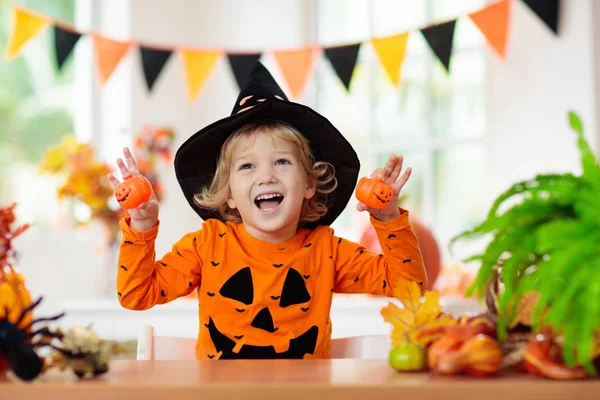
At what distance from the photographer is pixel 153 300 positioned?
1.50 meters

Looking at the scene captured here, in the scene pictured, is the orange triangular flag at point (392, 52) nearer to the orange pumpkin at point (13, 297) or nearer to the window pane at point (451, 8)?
the window pane at point (451, 8)

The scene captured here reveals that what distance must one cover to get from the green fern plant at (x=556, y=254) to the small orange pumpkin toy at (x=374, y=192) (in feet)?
1.30

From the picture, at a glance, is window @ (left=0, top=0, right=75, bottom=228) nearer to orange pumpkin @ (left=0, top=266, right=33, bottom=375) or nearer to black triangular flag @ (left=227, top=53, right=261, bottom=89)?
black triangular flag @ (left=227, top=53, right=261, bottom=89)

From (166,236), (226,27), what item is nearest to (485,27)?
(226,27)

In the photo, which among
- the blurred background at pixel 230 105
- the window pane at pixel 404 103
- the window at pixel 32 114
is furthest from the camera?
the window at pixel 32 114

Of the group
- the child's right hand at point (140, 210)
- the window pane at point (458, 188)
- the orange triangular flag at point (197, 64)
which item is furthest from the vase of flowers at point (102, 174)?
the child's right hand at point (140, 210)

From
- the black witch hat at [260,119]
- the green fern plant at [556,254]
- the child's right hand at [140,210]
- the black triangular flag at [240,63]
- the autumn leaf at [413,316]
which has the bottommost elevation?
the autumn leaf at [413,316]

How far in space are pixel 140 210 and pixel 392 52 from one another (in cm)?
195

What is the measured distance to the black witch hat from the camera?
164 centimetres

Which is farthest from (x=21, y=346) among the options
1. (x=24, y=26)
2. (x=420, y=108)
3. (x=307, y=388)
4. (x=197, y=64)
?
(x=420, y=108)

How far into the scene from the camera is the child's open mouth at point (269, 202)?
1.62 meters

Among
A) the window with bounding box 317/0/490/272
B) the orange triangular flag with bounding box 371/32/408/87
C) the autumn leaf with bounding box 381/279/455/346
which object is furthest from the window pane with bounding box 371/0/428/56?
the autumn leaf with bounding box 381/279/455/346

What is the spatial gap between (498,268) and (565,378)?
0.62 ft

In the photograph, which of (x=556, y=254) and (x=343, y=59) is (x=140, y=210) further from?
(x=343, y=59)
